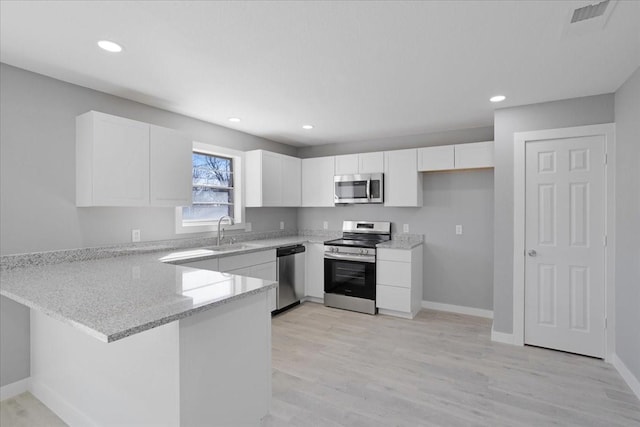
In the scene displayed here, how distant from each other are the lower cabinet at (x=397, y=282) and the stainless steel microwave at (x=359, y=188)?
0.78 metres

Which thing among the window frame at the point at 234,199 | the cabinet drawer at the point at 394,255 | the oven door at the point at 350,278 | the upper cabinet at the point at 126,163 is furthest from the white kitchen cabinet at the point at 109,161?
the cabinet drawer at the point at 394,255

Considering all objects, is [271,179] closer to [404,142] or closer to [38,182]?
[404,142]

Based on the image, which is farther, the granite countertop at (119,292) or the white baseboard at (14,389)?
the white baseboard at (14,389)

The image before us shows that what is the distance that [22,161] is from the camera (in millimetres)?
2428

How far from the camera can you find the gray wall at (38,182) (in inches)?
93.0

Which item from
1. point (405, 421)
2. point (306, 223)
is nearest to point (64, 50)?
point (405, 421)

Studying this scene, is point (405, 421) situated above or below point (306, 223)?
below

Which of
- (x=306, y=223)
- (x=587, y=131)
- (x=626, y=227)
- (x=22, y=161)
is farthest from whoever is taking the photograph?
(x=306, y=223)

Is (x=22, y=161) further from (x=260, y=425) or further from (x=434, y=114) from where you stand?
(x=434, y=114)

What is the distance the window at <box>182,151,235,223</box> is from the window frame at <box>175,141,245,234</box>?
0.15 feet

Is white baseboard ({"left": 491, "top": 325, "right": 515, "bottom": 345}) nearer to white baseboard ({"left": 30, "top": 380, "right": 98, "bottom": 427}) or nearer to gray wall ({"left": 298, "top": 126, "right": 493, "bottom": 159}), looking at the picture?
gray wall ({"left": 298, "top": 126, "right": 493, "bottom": 159})

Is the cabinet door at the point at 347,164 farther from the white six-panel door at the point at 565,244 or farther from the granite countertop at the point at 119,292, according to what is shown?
the granite countertop at the point at 119,292

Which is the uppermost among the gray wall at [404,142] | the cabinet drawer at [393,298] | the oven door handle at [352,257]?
the gray wall at [404,142]

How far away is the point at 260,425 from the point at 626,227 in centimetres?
316
